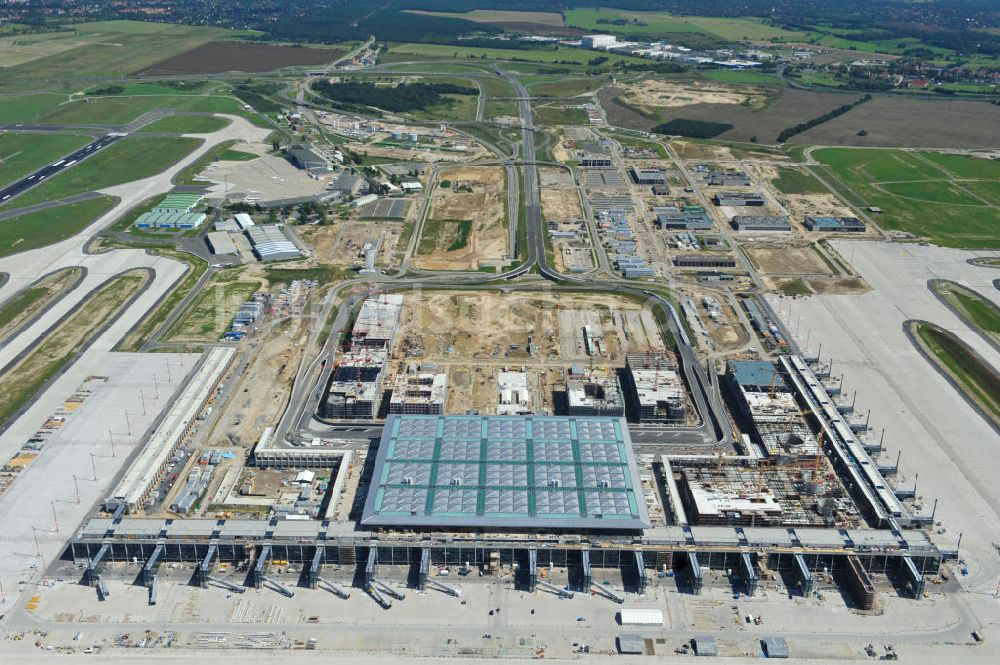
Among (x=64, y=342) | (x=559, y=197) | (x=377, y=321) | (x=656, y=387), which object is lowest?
(x=64, y=342)

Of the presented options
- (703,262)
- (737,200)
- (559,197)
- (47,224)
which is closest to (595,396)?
(703,262)

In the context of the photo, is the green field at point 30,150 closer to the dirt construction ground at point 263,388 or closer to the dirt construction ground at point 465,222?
the dirt construction ground at point 465,222

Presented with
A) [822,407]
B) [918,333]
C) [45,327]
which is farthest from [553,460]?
[45,327]

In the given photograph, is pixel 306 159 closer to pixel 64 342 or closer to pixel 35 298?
pixel 35 298

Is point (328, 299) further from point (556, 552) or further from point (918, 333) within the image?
point (918, 333)

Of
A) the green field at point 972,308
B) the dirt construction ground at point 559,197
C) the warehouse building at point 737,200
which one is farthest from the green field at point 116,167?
the green field at point 972,308

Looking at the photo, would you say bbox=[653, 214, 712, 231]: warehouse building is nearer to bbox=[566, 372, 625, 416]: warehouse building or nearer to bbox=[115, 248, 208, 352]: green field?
bbox=[566, 372, 625, 416]: warehouse building

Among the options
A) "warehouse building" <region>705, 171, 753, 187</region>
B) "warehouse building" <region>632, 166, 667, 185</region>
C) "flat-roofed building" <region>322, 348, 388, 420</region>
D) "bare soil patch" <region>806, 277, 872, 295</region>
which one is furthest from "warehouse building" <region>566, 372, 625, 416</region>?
"warehouse building" <region>705, 171, 753, 187</region>
